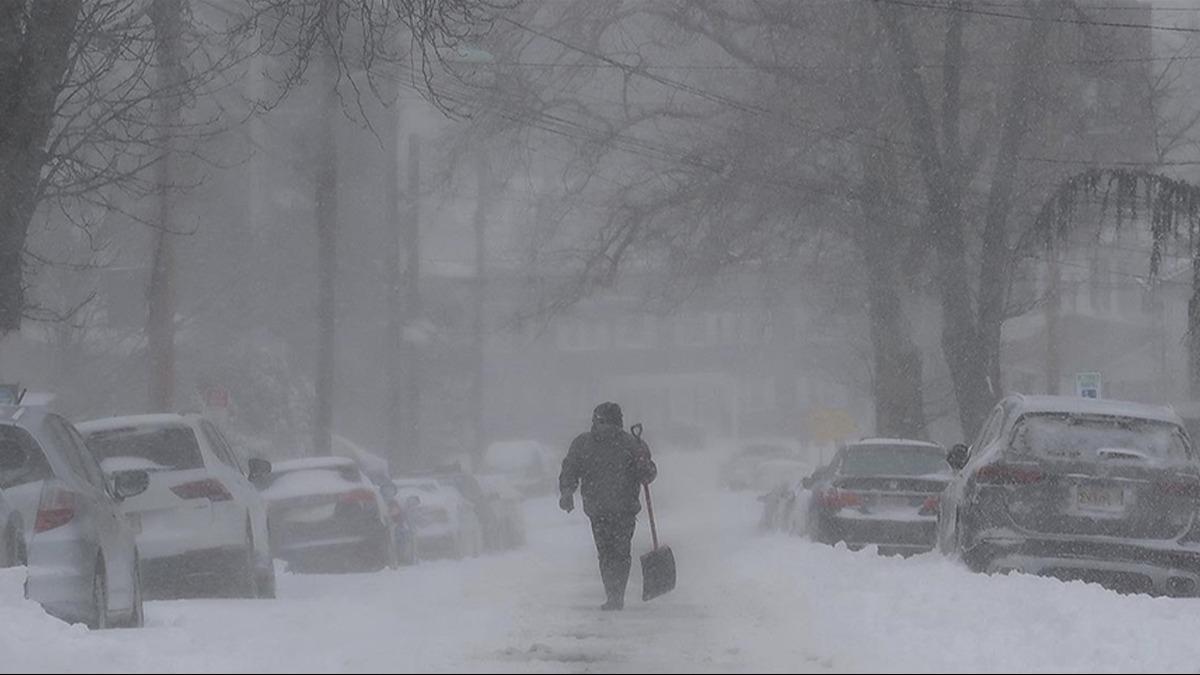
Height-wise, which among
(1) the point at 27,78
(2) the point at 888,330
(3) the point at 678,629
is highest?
(1) the point at 27,78

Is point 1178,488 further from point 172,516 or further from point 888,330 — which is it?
point 888,330

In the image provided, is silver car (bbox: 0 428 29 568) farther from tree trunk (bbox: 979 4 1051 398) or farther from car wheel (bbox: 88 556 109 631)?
tree trunk (bbox: 979 4 1051 398)

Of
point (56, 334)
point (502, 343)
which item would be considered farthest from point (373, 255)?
point (502, 343)

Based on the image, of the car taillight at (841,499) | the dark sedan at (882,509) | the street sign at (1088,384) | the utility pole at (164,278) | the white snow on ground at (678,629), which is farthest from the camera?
the street sign at (1088,384)

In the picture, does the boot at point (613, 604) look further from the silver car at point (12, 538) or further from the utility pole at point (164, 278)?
the utility pole at point (164, 278)

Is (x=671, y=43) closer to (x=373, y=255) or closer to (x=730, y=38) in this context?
(x=730, y=38)

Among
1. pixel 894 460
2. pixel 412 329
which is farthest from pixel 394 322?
pixel 894 460

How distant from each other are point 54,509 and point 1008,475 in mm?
7045

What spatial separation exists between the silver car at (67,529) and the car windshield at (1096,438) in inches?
259

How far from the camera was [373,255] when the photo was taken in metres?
60.1

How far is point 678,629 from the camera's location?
1325 centimetres

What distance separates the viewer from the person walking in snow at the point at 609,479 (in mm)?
16062

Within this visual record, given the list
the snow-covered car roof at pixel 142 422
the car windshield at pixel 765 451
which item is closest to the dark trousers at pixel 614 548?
the snow-covered car roof at pixel 142 422

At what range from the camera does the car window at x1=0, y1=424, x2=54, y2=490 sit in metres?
12.8
